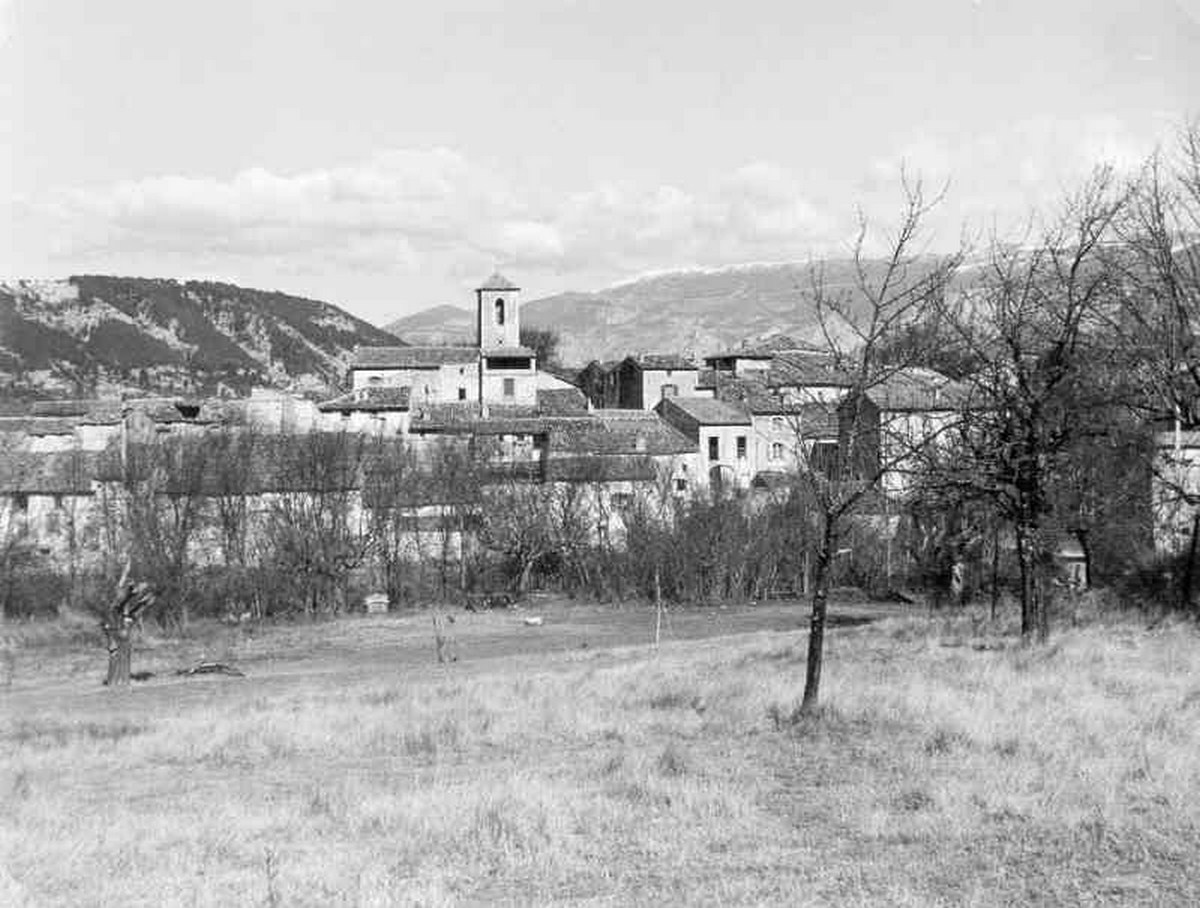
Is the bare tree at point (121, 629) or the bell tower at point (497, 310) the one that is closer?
the bare tree at point (121, 629)

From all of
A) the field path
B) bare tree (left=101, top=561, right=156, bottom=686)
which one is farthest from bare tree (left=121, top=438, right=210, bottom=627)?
bare tree (left=101, top=561, right=156, bottom=686)

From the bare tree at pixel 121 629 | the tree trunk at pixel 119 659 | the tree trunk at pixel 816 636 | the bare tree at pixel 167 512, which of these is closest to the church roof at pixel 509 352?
the bare tree at pixel 167 512

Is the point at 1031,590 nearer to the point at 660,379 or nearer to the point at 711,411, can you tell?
the point at 711,411

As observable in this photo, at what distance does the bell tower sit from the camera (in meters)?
87.7

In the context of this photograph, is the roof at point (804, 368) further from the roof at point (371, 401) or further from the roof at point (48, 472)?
the roof at point (48, 472)

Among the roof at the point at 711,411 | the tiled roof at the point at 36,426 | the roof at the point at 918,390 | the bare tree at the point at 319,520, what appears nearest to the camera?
the roof at the point at 918,390

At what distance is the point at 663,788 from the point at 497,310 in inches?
3079

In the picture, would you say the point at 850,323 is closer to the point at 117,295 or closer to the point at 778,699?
the point at 778,699

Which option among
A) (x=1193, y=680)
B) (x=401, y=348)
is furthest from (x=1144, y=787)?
(x=401, y=348)

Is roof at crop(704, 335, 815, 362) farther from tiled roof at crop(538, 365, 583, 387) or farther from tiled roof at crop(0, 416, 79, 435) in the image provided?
tiled roof at crop(0, 416, 79, 435)

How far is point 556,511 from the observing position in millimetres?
55094

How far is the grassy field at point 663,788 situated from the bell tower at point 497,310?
66.1m

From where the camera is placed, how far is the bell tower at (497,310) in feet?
288

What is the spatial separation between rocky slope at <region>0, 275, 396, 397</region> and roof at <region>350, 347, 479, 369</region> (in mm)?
48619
